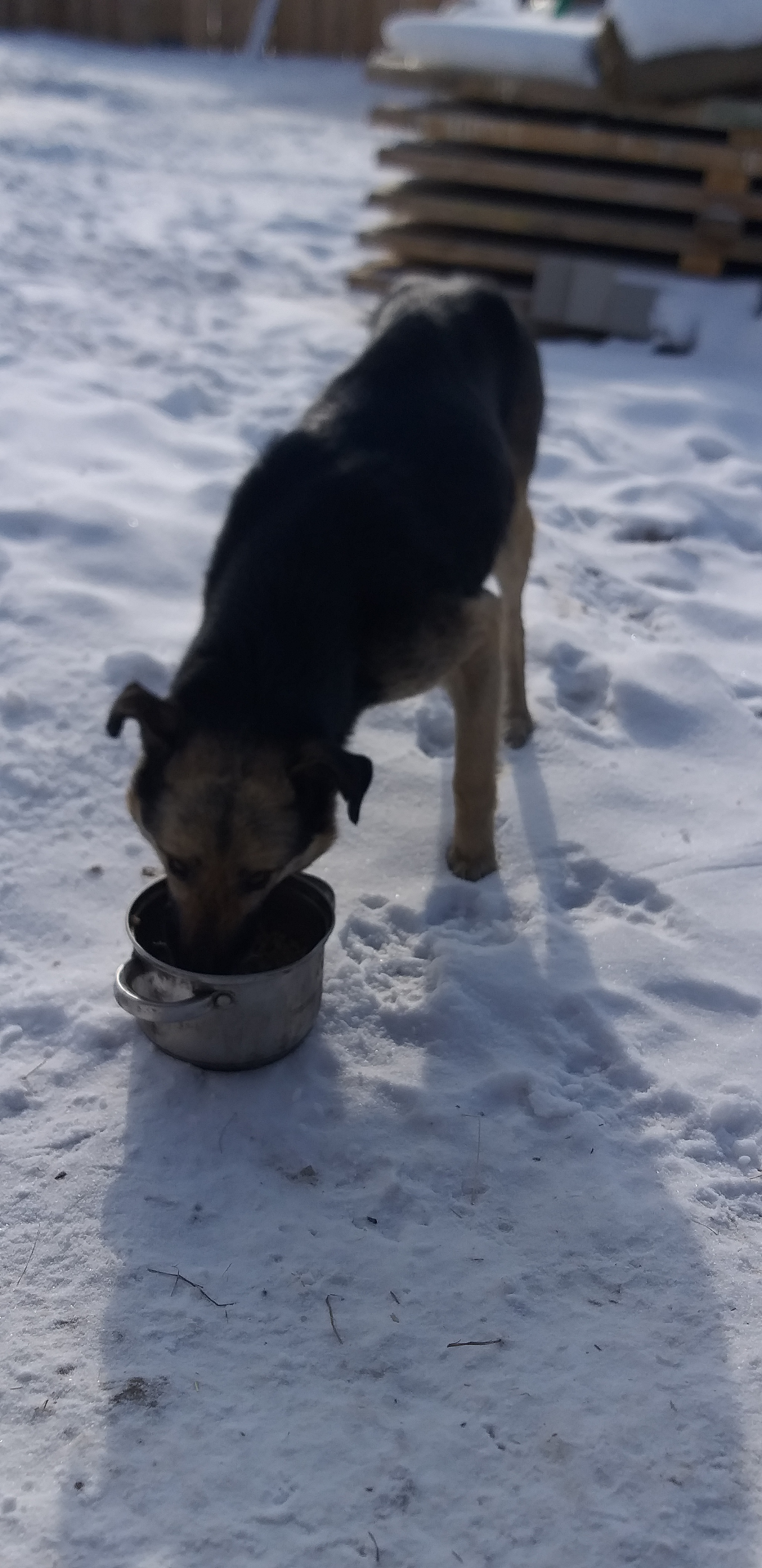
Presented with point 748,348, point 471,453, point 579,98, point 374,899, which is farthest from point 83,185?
point 374,899

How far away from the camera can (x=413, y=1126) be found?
11.0 ft

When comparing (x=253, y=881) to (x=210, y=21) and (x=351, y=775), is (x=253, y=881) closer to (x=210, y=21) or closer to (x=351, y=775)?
(x=351, y=775)

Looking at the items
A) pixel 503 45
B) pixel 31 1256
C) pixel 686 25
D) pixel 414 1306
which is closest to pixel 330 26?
pixel 503 45

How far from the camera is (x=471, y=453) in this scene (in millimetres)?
4191

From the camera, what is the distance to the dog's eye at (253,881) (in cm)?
309

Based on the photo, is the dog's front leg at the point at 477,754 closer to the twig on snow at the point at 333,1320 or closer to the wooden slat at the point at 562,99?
the twig on snow at the point at 333,1320

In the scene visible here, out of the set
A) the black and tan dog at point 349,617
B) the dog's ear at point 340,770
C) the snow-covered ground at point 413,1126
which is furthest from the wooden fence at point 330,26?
the dog's ear at point 340,770

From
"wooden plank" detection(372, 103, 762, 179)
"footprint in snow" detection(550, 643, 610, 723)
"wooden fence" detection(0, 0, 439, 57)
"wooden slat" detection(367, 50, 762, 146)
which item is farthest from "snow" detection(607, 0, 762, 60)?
"wooden fence" detection(0, 0, 439, 57)

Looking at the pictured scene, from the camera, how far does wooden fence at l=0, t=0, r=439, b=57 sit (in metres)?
22.2

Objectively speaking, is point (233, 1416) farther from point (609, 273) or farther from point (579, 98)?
point (579, 98)

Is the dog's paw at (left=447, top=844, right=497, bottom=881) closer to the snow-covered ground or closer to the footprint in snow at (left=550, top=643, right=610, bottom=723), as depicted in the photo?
the snow-covered ground

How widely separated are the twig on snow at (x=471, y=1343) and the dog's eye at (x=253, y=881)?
116 centimetres

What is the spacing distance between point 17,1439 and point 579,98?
9.48m

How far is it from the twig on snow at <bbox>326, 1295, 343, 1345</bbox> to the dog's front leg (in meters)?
1.73
